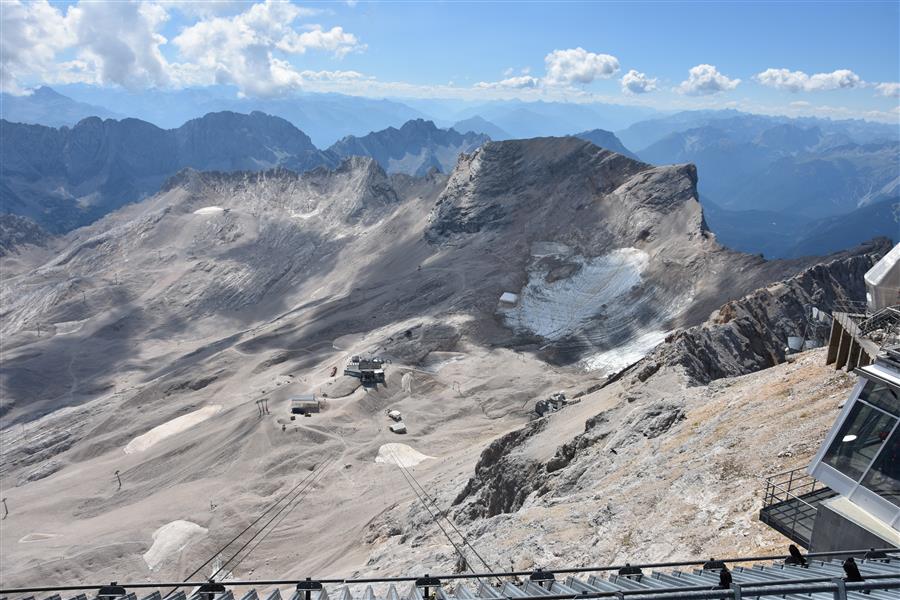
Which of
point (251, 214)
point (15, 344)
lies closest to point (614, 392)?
point (15, 344)

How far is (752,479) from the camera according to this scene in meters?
16.2

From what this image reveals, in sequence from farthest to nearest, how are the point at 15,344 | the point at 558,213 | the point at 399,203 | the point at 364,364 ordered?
the point at 399,203
the point at 15,344
the point at 558,213
the point at 364,364

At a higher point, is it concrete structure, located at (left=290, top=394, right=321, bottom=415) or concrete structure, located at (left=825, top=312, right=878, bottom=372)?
concrete structure, located at (left=825, top=312, right=878, bottom=372)

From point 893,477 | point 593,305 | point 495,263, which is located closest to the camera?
point 893,477

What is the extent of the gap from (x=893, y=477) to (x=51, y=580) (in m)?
43.0

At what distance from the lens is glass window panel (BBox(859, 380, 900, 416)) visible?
10.4 metres

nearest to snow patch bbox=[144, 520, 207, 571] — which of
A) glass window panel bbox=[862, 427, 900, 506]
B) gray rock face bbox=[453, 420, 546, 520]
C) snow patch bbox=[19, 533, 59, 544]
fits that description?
snow patch bbox=[19, 533, 59, 544]

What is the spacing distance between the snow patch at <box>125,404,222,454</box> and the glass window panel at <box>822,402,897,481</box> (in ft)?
195

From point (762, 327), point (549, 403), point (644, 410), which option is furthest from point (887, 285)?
point (549, 403)

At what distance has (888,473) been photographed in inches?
412

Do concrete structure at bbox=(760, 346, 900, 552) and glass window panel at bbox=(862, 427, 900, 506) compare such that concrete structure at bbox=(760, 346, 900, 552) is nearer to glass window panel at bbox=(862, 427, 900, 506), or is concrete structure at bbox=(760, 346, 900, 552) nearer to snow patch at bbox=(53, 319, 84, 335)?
glass window panel at bbox=(862, 427, 900, 506)

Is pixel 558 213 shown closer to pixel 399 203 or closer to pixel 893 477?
pixel 399 203

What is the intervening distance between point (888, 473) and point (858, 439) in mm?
687

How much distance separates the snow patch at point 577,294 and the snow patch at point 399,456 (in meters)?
28.1
